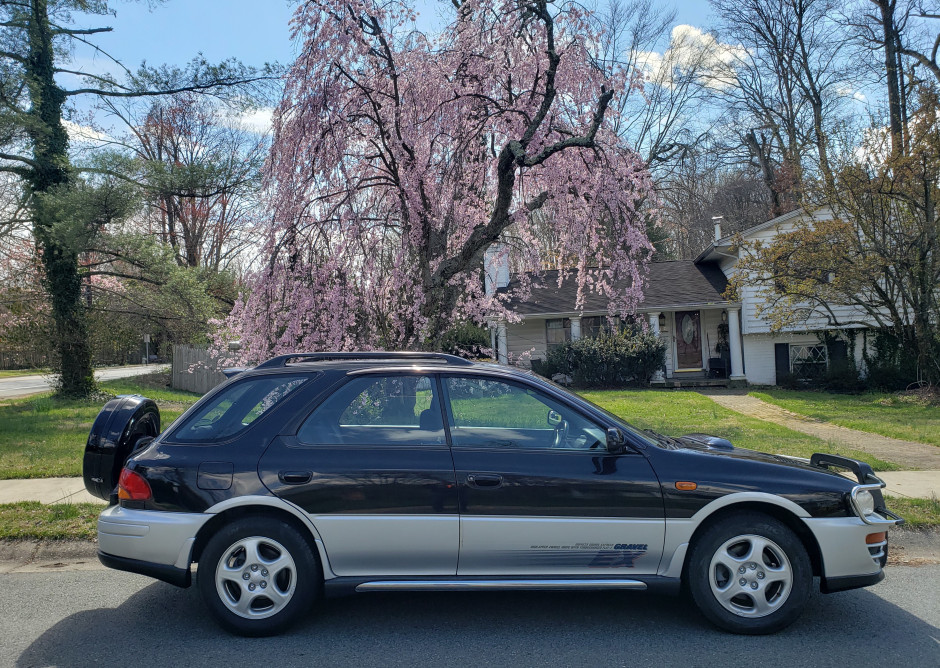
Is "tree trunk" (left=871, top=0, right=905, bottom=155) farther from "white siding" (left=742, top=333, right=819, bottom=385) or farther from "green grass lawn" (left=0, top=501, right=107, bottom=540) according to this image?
"green grass lawn" (left=0, top=501, right=107, bottom=540)

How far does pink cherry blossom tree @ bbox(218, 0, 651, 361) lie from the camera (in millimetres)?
9328

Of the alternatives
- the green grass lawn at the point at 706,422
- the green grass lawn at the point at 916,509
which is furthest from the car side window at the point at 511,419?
the green grass lawn at the point at 706,422

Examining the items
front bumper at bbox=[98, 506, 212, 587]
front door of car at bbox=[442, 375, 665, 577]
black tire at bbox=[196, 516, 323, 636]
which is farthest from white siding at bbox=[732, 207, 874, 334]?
front bumper at bbox=[98, 506, 212, 587]

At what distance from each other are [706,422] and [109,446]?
1092cm

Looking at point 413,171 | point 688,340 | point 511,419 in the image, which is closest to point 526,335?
point 688,340

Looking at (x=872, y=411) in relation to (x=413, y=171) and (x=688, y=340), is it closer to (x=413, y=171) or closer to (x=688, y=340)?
(x=688, y=340)

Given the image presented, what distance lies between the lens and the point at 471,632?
415 cm

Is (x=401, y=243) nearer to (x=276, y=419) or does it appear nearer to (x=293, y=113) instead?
(x=293, y=113)

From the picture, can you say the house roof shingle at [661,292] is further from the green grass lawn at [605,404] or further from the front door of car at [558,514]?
the front door of car at [558,514]

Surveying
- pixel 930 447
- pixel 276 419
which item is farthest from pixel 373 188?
pixel 930 447

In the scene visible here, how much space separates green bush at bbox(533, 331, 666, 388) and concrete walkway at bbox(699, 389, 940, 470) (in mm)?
4442

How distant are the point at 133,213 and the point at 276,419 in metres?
13.0

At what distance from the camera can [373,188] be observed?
10.4 m

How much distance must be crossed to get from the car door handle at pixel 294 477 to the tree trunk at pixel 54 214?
13610 mm
